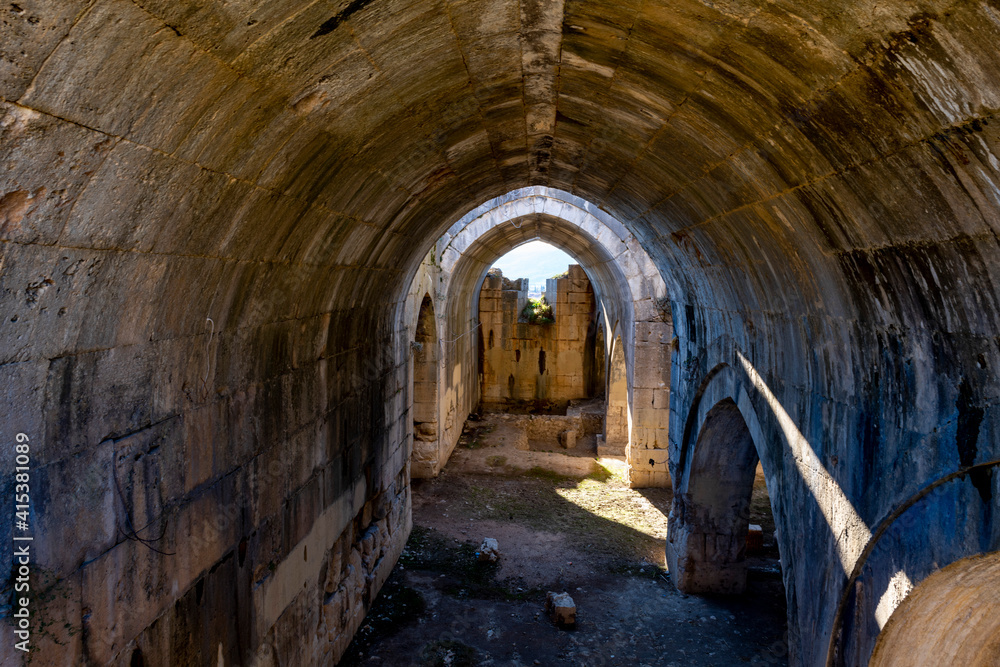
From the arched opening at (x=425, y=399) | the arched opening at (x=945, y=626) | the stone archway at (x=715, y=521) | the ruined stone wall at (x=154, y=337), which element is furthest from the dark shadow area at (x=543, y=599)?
the arched opening at (x=945, y=626)

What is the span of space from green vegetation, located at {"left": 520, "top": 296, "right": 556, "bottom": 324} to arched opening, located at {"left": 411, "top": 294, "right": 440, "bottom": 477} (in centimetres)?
879

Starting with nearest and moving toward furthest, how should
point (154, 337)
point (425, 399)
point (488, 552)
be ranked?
point (154, 337) < point (488, 552) < point (425, 399)

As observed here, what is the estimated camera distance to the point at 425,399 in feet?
39.0

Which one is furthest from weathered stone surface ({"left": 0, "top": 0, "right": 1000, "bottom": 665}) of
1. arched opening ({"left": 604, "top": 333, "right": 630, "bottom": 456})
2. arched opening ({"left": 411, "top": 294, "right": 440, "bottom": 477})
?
arched opening ({"left": 604, "top": 333, "right": 630, "bottom": 456})

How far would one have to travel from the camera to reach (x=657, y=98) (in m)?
3.36

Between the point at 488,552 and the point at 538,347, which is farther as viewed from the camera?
the point at 538,347

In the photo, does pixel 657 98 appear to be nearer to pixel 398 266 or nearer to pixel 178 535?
pixel 178 535

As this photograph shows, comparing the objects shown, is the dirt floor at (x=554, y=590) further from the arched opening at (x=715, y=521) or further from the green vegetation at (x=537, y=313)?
the green vegetation at (x=537, y=313)

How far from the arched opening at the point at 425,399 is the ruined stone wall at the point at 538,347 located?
850 centimetres

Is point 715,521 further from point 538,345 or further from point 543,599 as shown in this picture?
point 538,345

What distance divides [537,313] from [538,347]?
1065mm

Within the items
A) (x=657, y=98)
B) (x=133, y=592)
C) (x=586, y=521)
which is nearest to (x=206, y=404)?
(x=133, y=592)

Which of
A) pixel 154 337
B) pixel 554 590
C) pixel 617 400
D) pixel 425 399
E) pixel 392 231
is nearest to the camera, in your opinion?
pixel 154 337

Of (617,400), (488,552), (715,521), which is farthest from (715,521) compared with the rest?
(617,400)
